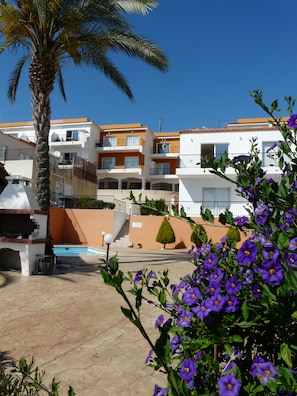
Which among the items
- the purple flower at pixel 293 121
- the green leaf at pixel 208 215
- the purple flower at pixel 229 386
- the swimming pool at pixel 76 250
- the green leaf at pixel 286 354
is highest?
the purple flower at pixel 293 121

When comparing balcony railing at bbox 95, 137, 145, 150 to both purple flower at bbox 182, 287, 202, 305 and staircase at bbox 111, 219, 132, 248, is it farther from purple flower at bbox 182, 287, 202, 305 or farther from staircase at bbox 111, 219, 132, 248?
purple flower at bbox 182, 287, 202, 305

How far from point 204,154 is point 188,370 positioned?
2193cm

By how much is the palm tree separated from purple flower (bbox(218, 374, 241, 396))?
11089mm

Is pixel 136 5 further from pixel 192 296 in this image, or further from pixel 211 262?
pixel 192 296

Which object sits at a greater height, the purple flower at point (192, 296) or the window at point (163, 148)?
the window at point (163, 148)

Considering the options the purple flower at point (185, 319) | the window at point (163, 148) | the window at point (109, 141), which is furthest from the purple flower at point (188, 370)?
the window at point (163, 148)

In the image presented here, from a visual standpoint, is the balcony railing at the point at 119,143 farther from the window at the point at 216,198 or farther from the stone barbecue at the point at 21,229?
the stone barbecue at the point at 21,229

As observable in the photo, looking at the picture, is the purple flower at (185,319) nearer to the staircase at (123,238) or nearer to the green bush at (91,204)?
the staircase at (123,238)

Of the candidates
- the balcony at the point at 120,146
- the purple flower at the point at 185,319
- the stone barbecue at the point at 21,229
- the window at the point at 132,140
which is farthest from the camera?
the window at the point at 132,140

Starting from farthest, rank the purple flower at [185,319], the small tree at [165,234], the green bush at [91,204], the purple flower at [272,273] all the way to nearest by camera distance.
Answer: the green bush at [91,204] → the small tree at [165,234] → the purple flower at [185,319] → the purple flower at [272,273]

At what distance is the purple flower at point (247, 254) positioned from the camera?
1.47 metres

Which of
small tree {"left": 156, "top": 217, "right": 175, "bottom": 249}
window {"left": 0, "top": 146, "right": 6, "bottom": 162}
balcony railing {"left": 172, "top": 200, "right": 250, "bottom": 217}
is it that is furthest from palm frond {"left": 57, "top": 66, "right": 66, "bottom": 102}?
balcony railing {"left": 172, "top": 200, "right": 250, "bottom": 217}

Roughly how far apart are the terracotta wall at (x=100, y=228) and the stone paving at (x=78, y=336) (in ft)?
39.5

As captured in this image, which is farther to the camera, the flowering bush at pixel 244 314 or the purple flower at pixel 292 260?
the purple flower at pixel 292 260
